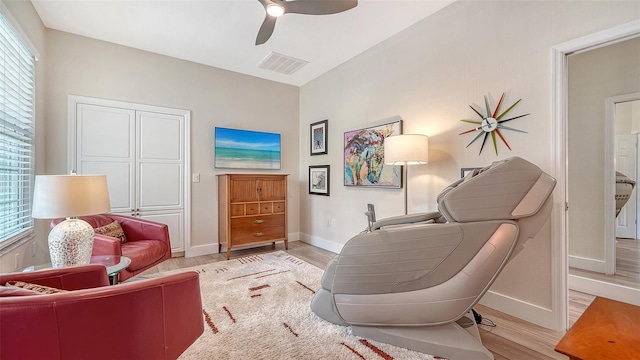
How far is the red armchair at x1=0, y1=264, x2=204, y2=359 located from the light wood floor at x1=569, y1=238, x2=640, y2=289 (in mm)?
3620

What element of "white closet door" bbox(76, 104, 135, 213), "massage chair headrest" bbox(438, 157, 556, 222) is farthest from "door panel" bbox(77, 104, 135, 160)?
"massage chair headrest" bbox(438, 157, 556, 222)

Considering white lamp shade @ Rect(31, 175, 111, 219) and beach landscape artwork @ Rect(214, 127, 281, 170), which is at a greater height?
beach landscape artwork @ Rect(214, 127, 281, 170)

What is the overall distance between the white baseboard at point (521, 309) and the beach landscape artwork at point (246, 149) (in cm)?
334

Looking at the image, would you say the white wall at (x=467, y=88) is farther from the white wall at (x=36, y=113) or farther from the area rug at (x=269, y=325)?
the white wall at (x=36, y=113)

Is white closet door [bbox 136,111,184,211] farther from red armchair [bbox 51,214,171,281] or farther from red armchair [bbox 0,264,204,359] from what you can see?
red armchair [bbox 0,264,204,359]

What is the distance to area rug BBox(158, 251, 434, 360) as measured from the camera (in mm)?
1631

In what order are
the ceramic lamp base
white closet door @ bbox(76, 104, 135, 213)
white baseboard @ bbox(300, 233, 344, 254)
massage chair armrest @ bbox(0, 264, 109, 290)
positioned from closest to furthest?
massage chair armrest @ bbox(0, 264, 109, 290)
the ceramic lamp base
white closet door @ bbox(76, 104, 135, 213)
white baseboard @ bbox(300, 233, 344, 254)

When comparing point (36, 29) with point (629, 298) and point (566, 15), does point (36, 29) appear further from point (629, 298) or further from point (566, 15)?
point (629, 298)

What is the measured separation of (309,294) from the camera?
8.07 feet

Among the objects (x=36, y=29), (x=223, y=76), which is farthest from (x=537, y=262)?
(x=36, y=29)

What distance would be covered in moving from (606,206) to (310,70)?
3891 mm

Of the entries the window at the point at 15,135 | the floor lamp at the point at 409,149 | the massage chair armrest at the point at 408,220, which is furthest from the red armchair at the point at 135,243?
the floor lamp at the point at 409,149

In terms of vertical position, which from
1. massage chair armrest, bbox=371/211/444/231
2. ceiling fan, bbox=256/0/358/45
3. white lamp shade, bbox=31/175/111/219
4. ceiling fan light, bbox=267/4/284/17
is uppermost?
ceiling fan, bbox=256/0/358/45

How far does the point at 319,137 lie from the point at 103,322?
3.65m
